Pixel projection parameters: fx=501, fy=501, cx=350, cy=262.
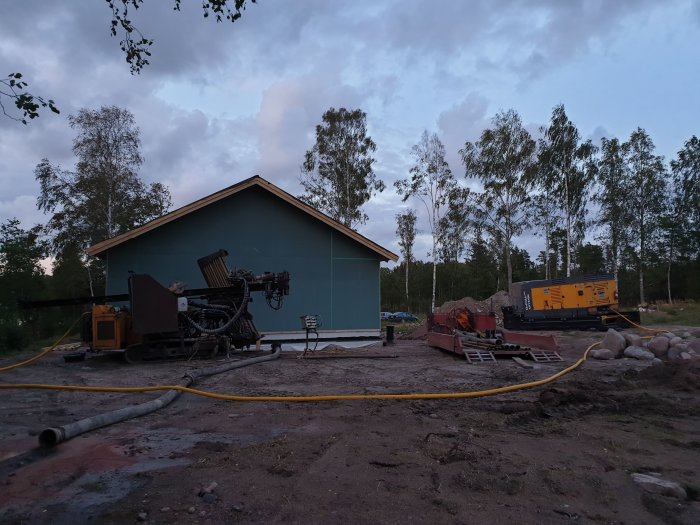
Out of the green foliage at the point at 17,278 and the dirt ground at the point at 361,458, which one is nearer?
the dirt ground at the point at 361,458

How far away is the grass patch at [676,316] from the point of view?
2755 cm

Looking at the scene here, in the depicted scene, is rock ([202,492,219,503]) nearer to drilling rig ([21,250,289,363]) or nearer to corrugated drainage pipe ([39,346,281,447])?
corrugated drainage pipe ([39,346,281,447])

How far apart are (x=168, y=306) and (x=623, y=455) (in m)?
10.2

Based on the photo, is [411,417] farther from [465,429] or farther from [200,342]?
[200,342]

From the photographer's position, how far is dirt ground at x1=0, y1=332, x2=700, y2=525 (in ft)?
11.5

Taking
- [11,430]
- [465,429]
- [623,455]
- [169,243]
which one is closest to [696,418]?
[623,455]

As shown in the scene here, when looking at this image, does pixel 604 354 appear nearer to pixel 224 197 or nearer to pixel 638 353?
pixel 638 353

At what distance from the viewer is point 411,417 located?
621 cm

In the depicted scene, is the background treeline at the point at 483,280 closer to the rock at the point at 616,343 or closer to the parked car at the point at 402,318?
the parked car at the point at 402,318

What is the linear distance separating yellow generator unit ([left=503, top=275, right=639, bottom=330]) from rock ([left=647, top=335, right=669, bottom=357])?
448 inches

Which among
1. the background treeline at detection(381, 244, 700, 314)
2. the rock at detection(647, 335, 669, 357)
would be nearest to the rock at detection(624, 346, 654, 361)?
the rock at detection(647, 335, 669, 357)

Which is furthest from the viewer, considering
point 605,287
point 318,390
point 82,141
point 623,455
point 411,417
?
point 82,141

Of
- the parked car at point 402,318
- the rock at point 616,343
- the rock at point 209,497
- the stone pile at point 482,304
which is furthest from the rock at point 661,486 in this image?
the parked car at point 402,318

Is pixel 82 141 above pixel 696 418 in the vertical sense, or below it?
above
